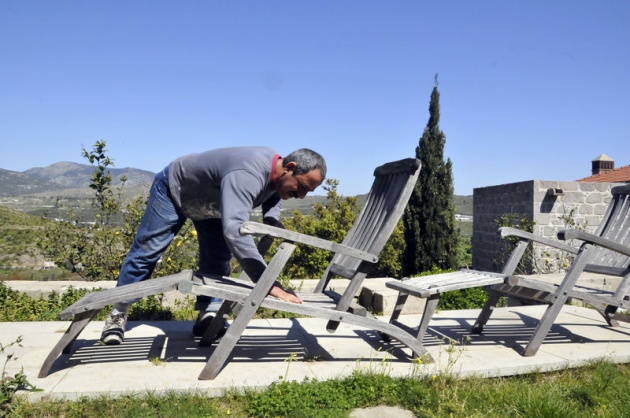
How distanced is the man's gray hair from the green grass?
116 cm

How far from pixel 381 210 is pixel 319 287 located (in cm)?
71

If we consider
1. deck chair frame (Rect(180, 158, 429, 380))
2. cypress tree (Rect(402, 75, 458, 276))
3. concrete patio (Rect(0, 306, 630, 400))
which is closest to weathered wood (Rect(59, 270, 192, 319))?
deck chair frame (Rect(180, 158, 429, 380))

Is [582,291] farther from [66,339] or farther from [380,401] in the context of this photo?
[66,339]

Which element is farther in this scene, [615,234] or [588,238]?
[615,234]

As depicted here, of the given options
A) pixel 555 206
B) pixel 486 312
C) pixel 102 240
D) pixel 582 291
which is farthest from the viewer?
pixel 555 206

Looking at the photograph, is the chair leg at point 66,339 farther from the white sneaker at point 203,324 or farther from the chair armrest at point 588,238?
the chair armrest at point 588,238

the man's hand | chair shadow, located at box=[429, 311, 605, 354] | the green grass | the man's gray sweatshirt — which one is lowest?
chair shadow, located at box=[429, 311, 605, 354]

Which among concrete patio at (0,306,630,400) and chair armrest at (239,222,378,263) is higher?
chair armrest at (239,222,378,263)

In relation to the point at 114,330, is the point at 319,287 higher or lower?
higher

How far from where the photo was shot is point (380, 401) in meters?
2.73

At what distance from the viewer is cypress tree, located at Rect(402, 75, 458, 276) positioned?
14.2 metres

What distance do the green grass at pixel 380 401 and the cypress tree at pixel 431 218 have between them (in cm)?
1106

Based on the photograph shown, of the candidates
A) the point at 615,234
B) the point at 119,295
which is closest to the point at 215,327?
the point at 119,295

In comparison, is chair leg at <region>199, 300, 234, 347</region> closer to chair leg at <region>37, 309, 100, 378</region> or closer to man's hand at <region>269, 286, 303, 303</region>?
man's hand at <region>269, 286, 303, 303</region>
